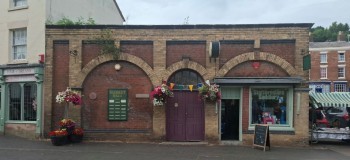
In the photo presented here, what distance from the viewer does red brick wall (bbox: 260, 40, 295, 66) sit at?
1543 cm

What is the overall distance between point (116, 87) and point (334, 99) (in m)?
10.1

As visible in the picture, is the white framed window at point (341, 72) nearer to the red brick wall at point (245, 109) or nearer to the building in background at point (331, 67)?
the building in background at point (331, 67)

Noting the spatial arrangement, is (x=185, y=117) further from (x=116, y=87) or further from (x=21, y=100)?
(x=21, y=100)

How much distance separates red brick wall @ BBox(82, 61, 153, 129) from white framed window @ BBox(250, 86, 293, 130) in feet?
14.6

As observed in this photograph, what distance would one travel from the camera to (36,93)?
55.6ft

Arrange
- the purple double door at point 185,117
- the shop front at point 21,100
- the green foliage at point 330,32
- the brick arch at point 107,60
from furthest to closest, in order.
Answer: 1. the green foliage at point 330,32
2. the shop front at point 21,100
3. the brick arch at point 107,60
4. the purple double door at point 185,117

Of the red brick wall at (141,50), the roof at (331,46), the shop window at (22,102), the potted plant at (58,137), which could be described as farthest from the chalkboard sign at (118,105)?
the roof at (331,46)

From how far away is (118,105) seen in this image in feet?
52.2

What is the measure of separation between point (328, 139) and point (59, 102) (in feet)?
42.3

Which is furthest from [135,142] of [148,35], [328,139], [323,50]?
[323,50]

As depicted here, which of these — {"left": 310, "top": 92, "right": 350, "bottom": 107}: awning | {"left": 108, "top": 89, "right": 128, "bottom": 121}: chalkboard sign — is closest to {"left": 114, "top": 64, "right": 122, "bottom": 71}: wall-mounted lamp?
{"left": 108, "top": 89, "right": 128, "bottom": 121}: chalkboard sign

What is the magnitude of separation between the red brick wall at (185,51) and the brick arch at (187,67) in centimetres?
18

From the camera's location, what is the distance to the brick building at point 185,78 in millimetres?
15352

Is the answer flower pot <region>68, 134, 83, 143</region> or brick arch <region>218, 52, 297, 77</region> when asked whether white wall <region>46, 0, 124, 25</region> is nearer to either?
flower pot <region>68, 134, 83, 143</region>
